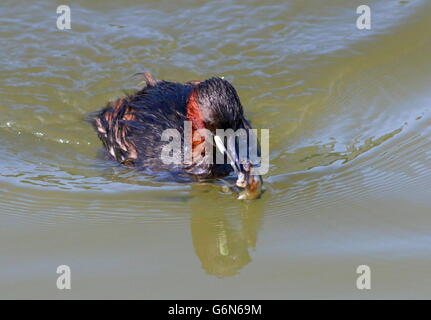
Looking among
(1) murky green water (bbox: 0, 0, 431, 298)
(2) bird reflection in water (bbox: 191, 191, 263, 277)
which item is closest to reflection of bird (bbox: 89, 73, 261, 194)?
(1) murky green water (bbox: 0, 0, 431, 298)

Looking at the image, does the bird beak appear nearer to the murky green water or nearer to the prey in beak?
the prey in beak

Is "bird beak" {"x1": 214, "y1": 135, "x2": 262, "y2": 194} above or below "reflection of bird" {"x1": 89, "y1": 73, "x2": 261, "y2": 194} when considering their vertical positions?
below

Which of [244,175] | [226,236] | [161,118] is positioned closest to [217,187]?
[244,175]

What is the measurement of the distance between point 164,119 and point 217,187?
3.77ft

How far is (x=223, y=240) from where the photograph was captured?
6.71m

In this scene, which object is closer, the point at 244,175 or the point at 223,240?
the point at 223,240

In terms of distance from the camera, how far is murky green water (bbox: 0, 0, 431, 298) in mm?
6031

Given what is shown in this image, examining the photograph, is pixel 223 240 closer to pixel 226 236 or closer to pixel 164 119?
pixel 226 236

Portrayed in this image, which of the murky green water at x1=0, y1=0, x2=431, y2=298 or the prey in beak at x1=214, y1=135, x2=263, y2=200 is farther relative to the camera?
the prey in beak at x1=214, y1=135, x2=263, y2=200

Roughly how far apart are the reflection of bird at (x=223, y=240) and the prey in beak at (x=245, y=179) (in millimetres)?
248

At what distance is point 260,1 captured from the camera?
11.8m

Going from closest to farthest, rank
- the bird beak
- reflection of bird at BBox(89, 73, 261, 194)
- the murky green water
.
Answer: the murky green water, the bird beak, reflection of bird at BBox(89, 73, 261, 194)

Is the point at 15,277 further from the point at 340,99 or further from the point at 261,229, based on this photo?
the point at 340,99

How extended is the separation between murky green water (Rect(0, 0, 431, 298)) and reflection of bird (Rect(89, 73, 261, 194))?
0.26 m
